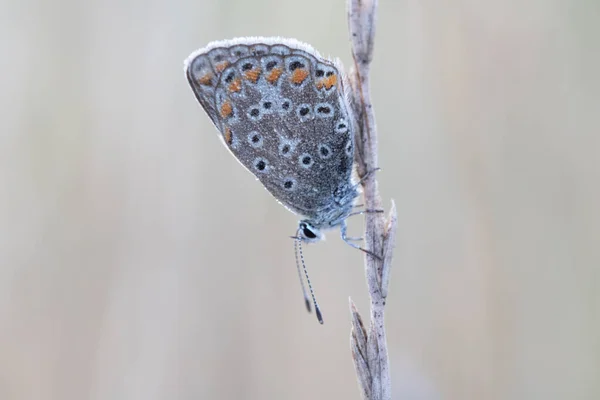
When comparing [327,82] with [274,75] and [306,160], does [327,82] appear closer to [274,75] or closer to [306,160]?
[274,75]

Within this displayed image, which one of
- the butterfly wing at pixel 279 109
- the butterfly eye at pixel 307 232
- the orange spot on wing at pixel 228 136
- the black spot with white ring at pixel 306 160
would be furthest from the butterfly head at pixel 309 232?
the orange spot on wing at pixel 228 136

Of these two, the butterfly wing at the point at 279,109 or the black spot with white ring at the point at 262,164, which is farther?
the black spot with white ring at the point at 262,164

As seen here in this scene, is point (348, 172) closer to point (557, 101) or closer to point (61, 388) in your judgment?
point (557, 101)

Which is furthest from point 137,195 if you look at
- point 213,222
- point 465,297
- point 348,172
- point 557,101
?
point 557,101

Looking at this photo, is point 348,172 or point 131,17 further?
point 131,17

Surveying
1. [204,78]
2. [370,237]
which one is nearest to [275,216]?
[204,78]

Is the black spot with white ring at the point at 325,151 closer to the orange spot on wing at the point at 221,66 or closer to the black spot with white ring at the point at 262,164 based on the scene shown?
the black spot with white ring at the point at 262,164
